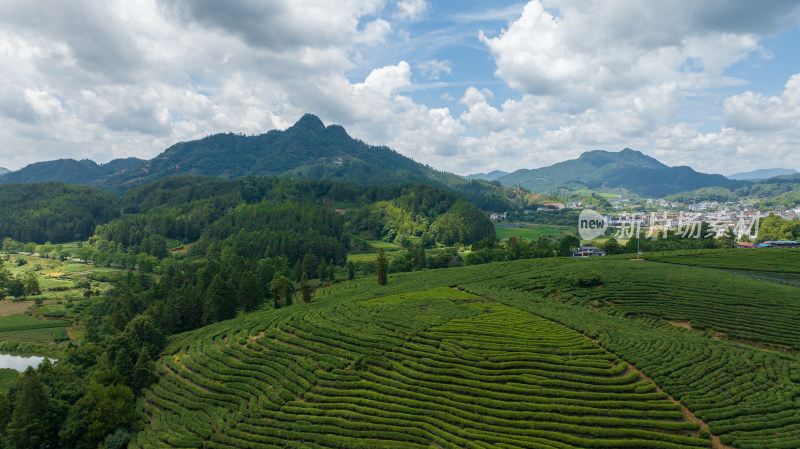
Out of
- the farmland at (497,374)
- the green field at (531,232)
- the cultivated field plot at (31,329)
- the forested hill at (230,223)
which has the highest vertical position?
the forested hill at (230,223)

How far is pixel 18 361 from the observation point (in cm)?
6200

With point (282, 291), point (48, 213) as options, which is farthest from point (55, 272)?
point (282, 291)

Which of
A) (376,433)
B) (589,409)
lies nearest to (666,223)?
→ (589,409)

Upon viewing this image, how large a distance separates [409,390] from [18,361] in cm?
7033

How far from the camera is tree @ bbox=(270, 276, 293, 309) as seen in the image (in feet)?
243

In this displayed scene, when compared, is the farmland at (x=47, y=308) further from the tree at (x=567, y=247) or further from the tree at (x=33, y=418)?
the tree at (x=567, y=247)

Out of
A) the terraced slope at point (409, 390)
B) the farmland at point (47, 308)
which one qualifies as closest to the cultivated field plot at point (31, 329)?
the farmland at point (47, 308)

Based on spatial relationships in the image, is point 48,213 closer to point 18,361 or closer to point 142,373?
point 18,361

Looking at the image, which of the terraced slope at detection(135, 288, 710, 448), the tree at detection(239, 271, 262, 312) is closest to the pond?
the terraced slope at detection(135, 288, 710, 448)

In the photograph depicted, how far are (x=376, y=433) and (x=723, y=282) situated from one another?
6542cm

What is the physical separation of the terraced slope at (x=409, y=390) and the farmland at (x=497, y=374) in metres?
0.14

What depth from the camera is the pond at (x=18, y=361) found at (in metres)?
60.4

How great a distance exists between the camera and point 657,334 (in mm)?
46281

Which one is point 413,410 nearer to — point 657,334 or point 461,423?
point 461,423
